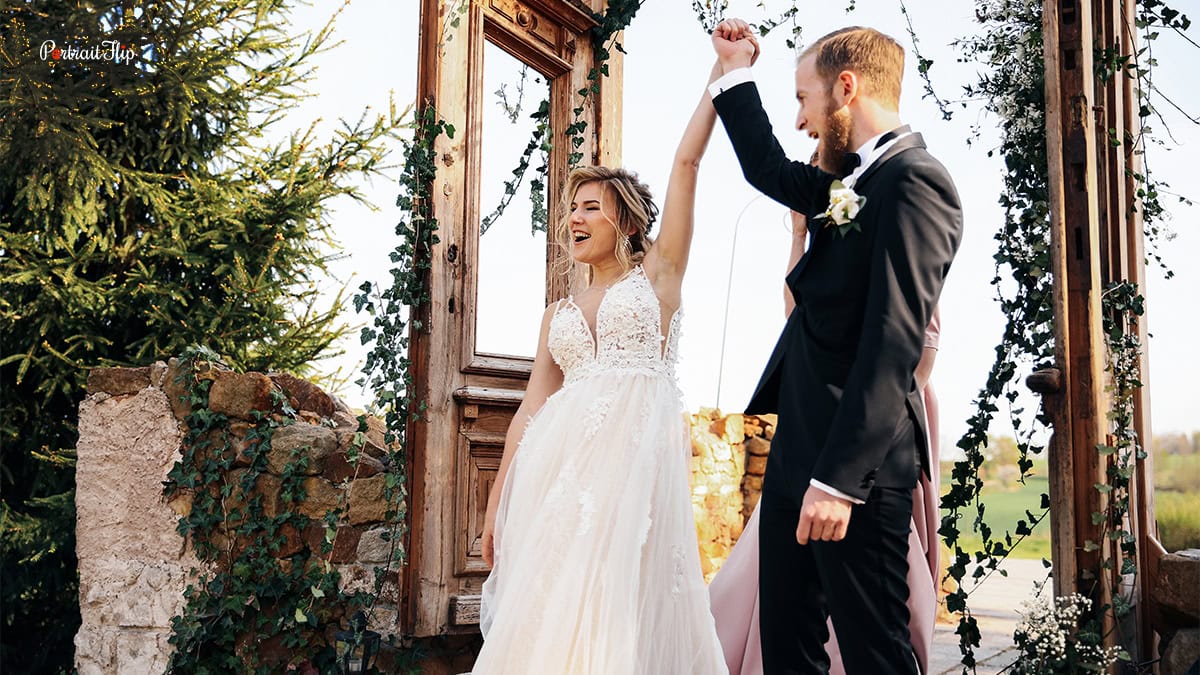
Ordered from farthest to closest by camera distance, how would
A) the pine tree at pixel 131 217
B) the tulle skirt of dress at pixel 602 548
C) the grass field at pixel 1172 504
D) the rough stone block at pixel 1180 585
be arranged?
the pine tree at pixel 131 217 < the grass field at pixel 1172 504 < the rough stone block at pixel 1180 585 < the tulle skirt of dress at pixel 602 548

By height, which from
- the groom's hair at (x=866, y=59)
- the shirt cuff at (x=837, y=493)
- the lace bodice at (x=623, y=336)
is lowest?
the shirt cuff at (x=837, y=493)

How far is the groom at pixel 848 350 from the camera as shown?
1.75 m

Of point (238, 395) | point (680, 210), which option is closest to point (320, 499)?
point (238, 395)

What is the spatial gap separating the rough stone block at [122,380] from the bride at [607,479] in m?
2.25

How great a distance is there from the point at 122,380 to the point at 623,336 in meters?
2.73

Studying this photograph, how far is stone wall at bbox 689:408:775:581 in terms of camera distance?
791cm

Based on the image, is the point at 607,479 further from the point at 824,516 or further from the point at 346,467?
the point at 346,467

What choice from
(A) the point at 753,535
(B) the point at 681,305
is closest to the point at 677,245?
(B) the point at 681,305

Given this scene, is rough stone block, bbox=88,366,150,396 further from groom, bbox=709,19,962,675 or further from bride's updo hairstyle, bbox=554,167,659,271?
groom, bbox=709,19,962,675

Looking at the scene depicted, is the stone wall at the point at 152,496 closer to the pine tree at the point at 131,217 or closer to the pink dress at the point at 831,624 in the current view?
the pine tree at the point at 131,217

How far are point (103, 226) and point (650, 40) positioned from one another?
12.7ft

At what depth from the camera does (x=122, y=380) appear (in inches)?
173

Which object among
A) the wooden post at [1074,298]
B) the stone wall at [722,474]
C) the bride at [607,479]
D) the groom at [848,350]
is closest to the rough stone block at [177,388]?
A: the bride at [607,479]

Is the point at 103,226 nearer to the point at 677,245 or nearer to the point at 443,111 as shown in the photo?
the point at 443,111
